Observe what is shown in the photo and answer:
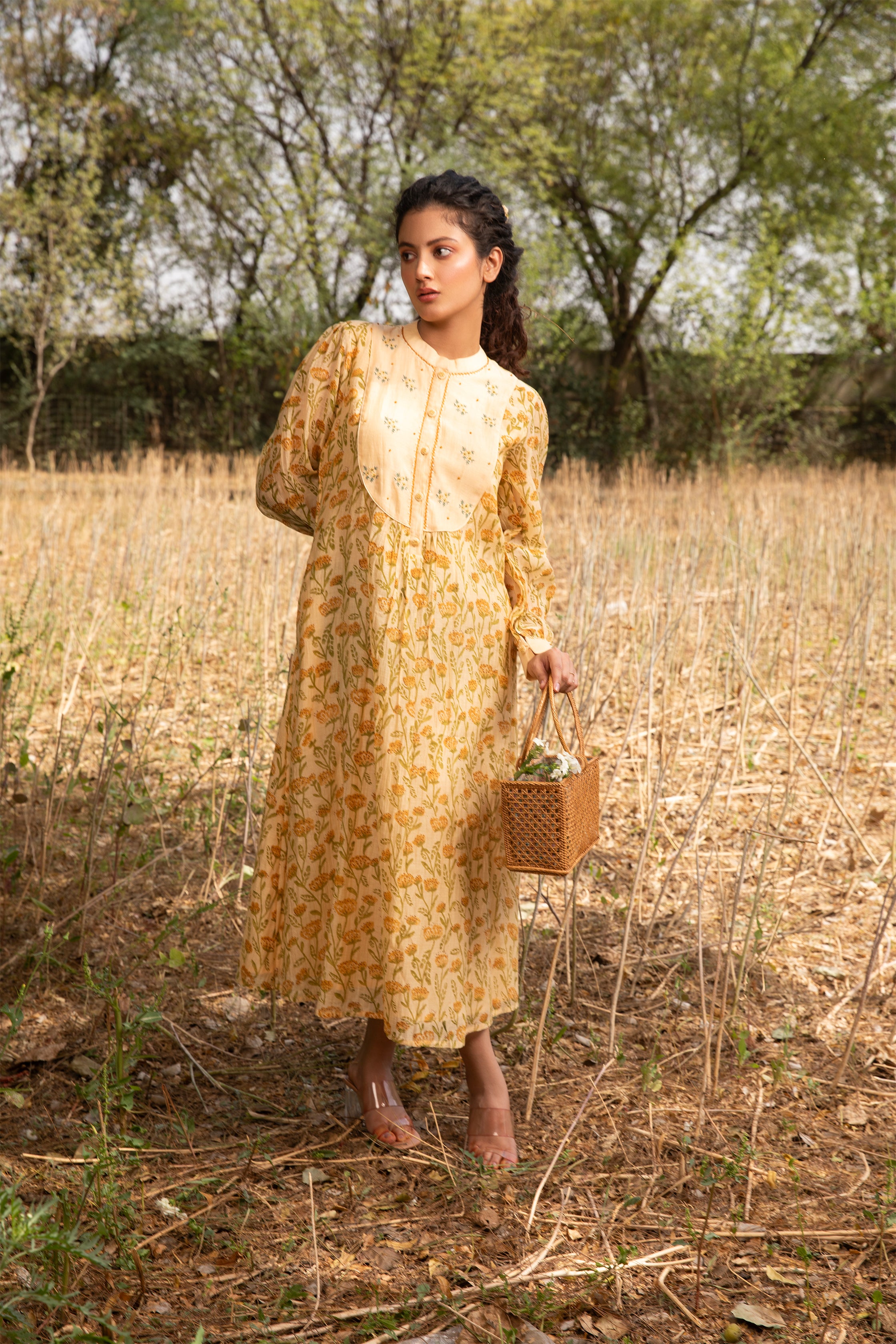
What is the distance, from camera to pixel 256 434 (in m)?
15.8

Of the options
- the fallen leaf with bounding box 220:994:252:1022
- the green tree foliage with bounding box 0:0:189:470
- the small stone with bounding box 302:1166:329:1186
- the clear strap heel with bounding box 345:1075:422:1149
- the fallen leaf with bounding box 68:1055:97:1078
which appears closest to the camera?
the small stone with bounding box 302:1166:329:1186

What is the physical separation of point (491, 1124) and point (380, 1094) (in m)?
0.22

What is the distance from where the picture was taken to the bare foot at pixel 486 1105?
6.42ft

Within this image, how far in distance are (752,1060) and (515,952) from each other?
0.72 metres

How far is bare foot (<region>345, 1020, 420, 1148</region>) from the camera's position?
201 centimetres

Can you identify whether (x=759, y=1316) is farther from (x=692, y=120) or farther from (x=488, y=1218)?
(x=692, y=120)

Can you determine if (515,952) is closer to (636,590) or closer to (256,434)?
(636,590)

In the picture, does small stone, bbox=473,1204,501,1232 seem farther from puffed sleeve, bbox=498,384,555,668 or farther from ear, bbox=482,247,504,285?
ear, bbox=482,247,504,285

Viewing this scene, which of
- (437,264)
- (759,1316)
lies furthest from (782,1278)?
(437,264)

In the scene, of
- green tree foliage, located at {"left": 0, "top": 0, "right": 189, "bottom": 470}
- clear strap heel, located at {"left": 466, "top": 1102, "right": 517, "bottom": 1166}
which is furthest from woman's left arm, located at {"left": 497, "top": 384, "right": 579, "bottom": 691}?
green tree foliage, located at {"left": 0, "top": 0, "right": 189, "bottom": 470}

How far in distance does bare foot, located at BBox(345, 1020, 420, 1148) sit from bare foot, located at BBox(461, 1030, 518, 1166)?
0.39 ft

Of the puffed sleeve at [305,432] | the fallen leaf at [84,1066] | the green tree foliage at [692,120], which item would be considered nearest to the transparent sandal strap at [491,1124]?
the fallen leaf at [84,1066]

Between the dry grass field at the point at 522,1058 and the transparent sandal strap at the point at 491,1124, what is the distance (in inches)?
2.4

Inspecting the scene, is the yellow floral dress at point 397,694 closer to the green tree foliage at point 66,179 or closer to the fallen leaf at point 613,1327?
the fallen leaf at point 613,1327
